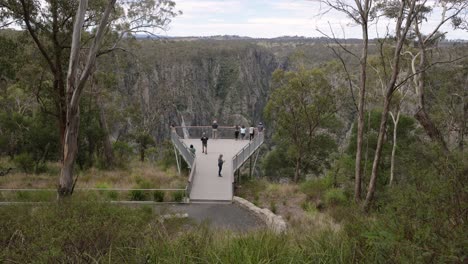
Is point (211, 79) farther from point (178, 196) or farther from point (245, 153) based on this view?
point (178, 196)

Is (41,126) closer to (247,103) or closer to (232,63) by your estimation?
(247,103)

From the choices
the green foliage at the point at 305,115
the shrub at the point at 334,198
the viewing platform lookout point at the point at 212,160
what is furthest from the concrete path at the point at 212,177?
the green foliage at the point at 305,115

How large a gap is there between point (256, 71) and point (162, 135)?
3826 cm

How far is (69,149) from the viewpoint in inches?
452

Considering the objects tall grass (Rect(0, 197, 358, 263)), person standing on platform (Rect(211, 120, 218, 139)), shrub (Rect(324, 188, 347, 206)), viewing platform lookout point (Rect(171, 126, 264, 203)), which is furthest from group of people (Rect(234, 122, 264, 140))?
tall grass (Rect(0, 197, 358, 263))

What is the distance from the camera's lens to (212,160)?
22.1 meters

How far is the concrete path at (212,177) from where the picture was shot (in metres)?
17.3

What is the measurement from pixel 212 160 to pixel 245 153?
6.14 ft

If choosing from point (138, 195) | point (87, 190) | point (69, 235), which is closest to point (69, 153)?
point (87, 190)

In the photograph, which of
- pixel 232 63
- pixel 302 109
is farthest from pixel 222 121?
pixel 302 109

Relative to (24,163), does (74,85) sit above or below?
above

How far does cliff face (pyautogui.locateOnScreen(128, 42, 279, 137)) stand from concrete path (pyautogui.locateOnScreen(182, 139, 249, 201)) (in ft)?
155

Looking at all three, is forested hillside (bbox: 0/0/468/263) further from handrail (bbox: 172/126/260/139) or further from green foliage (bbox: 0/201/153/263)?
handrail (bbox: 172/126/260/139)

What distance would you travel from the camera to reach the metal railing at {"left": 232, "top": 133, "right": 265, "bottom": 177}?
810 inches
